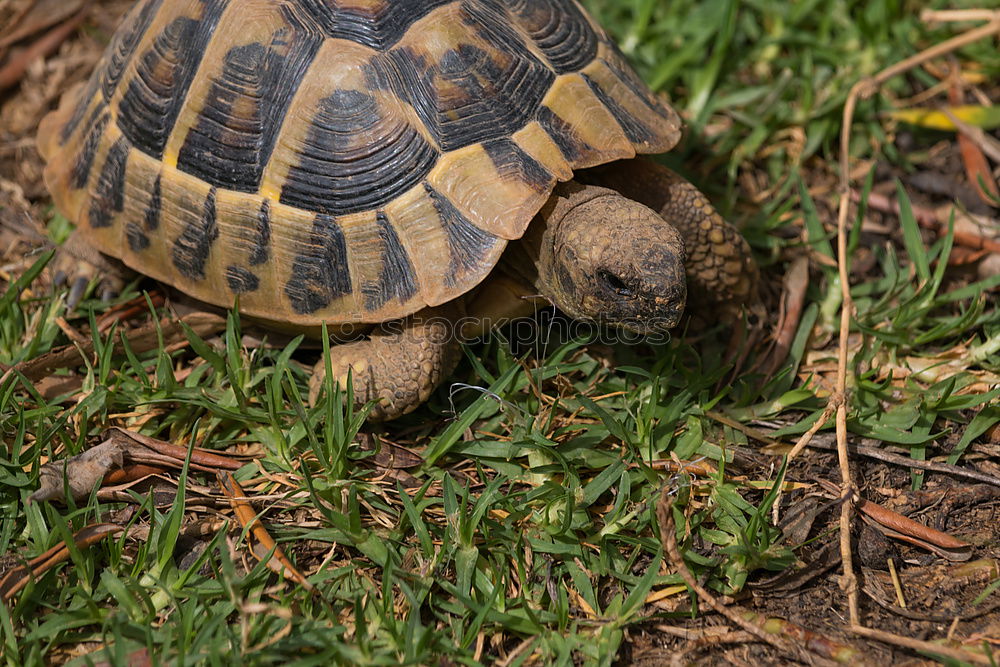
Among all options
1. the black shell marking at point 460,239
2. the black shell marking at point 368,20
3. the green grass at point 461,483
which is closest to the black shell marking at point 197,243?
the green grass at point 461,483

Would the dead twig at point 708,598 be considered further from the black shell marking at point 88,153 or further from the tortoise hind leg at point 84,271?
the black shell marking at point 88,153

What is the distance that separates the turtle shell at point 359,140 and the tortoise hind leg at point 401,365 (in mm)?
143

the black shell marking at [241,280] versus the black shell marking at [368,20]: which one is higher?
the black shell marking at [368,20]

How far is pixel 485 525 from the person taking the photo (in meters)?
2.65

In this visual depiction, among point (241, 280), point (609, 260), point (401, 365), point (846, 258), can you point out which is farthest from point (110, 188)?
point (846, 258)

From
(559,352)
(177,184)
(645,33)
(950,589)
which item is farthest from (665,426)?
(645,33)

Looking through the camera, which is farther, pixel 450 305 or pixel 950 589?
pixel 450 305

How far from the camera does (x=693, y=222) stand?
3133 mm

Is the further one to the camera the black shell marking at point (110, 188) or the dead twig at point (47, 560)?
the black shell marking at point (110, 188)

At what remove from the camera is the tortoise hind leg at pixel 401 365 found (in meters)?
2.87

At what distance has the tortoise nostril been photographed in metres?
2.65

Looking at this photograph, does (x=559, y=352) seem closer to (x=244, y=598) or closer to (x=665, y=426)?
(x=665, y=426)

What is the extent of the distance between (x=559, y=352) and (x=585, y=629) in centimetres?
102

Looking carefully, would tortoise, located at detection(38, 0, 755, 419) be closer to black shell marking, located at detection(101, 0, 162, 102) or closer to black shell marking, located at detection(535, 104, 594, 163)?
black shell marking, located at detection(535, 104, 594, 163)
